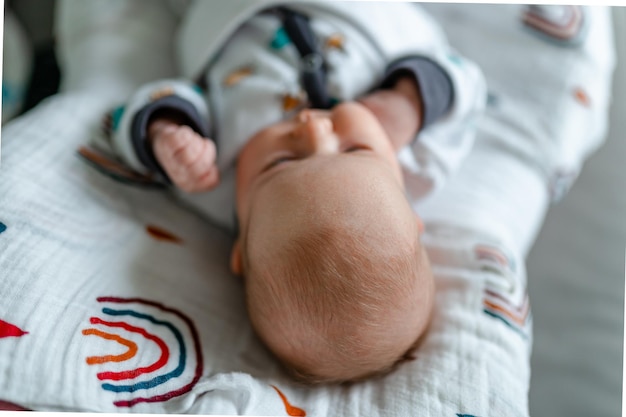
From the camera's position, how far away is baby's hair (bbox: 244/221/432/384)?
0.55 m

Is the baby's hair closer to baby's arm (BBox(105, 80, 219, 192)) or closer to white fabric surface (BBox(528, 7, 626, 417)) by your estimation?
baby's arm (BBox(105, 80, 219, 192))

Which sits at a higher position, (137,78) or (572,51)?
(572,51)

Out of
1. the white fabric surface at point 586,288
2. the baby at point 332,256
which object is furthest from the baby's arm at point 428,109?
the white fabric surface at point 586,288

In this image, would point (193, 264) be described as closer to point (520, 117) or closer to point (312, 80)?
point (312, 80)

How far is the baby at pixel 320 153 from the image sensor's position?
1.82ft

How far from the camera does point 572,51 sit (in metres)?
0.95

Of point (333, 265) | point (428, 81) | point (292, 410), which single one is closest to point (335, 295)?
point (333, 265)

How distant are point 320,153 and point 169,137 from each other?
0.62 feet

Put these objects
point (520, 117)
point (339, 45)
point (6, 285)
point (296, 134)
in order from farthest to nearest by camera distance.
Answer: point (520, 117), point (339, 45), point (296, 134), point (6, 285)

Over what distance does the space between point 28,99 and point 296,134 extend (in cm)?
54

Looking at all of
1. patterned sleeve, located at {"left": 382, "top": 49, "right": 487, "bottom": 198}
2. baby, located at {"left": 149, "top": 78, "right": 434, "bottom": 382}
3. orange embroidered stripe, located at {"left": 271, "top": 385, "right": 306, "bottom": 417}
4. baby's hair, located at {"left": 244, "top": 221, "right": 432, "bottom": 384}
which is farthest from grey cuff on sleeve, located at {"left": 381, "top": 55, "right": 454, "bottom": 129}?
orange embroidered stripe, located at {"left": 271, "top": 385, "right": 306, "bottom": 417}

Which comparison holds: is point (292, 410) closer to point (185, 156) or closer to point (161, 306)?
point (161, 306)

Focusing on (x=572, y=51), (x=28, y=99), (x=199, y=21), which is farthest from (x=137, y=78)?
(x=572, y=51)

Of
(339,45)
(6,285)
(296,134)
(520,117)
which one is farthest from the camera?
(520,117)
